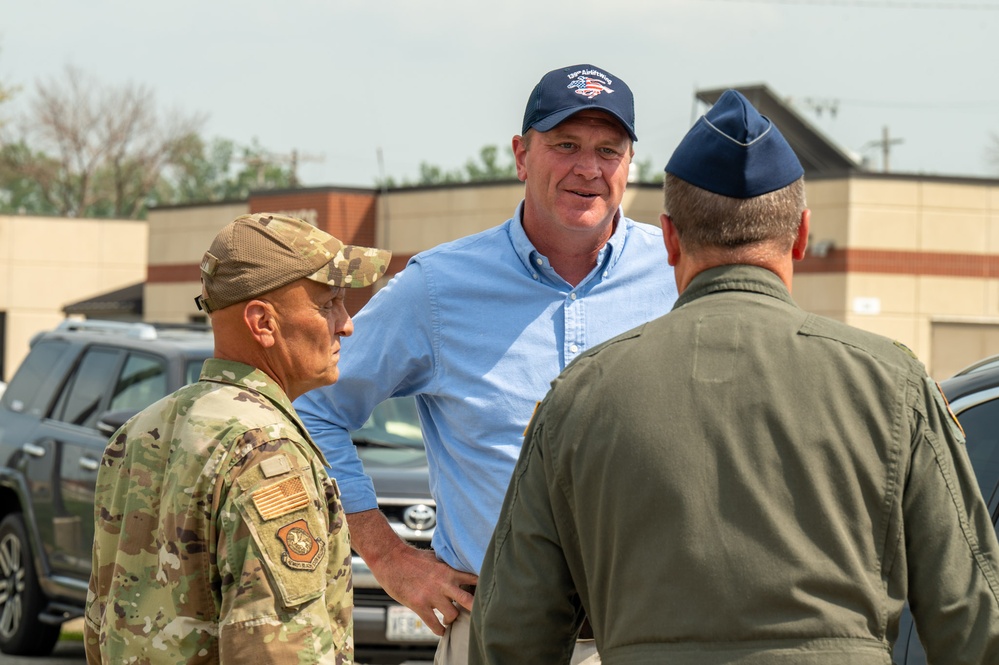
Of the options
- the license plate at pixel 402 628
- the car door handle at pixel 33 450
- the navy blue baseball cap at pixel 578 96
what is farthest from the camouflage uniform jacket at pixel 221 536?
the car door handle at pixel 33 450

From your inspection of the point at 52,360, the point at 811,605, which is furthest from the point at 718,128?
the point at 52,360

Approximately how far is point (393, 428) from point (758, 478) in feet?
22.7

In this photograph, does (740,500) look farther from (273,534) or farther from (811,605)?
(273,534)

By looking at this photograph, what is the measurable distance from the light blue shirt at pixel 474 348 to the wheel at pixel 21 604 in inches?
248

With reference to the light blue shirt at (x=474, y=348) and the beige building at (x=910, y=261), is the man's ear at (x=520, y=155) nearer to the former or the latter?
the light blue shirt at (x=474, y=348)

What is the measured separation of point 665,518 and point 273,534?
0.81 meters

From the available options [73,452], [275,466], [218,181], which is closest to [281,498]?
[275,466]

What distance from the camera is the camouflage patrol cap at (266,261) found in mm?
2877

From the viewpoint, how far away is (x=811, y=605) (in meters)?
2.15

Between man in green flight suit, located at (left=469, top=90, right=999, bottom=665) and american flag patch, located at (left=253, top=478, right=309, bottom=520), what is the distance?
1.77ft

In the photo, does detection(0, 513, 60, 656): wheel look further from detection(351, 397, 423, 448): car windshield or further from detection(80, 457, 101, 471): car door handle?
detection(351, 397, 423, 448): car windshield

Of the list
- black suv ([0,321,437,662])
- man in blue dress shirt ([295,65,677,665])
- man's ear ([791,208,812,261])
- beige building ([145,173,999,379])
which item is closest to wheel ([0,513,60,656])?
black suv ([0,321,437,662])

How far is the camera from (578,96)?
3.58 m

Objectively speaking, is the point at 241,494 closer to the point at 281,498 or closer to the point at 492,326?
the point at 281,498
